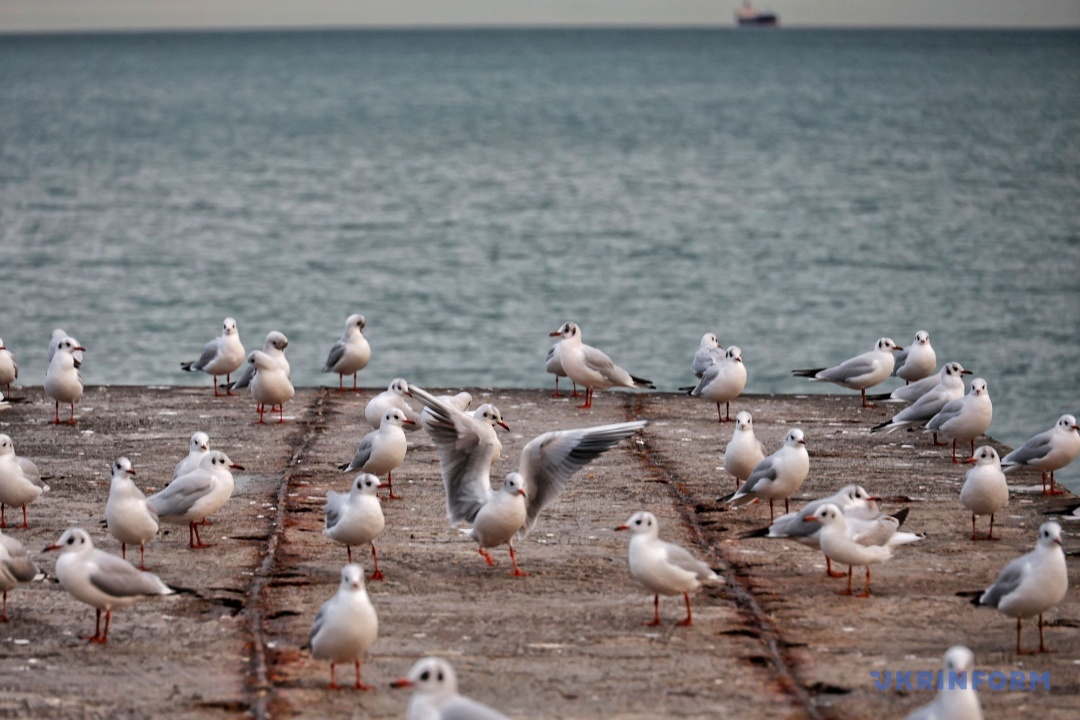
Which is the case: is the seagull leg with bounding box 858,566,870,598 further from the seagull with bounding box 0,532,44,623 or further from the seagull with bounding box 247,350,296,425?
the seagull with bounding box 247,350,296,425

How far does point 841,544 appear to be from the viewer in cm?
864

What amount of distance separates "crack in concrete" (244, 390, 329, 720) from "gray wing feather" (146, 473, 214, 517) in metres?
0.53

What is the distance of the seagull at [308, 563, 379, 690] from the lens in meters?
7.14

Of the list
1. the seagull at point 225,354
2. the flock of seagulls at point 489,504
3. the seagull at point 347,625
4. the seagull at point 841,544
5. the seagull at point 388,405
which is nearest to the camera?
the seagull at point 347,625

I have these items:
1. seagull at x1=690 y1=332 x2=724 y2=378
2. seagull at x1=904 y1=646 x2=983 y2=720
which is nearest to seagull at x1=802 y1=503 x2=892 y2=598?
→ seagull at x1=904 y1=646 x2=983 y2=720

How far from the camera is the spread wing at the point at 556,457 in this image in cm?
941

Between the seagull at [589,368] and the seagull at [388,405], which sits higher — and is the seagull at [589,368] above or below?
above

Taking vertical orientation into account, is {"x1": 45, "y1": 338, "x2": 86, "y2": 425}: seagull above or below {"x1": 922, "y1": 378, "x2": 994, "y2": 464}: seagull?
above

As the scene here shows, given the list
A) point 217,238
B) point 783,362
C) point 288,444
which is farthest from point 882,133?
point 288,444


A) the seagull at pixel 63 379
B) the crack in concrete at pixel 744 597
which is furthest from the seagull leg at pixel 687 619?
the seagull at pixel 63 379

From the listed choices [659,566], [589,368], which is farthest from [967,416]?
[659,566]

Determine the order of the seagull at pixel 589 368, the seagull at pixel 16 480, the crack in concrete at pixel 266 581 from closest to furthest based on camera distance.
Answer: the crack in concrete at pixel 266 581 → the seagull at pixel 16 480 → the seagull at pixel 589 368

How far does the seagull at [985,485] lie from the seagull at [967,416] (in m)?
1.86

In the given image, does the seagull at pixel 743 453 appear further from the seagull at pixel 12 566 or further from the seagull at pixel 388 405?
the seagull at pixel 12 566
